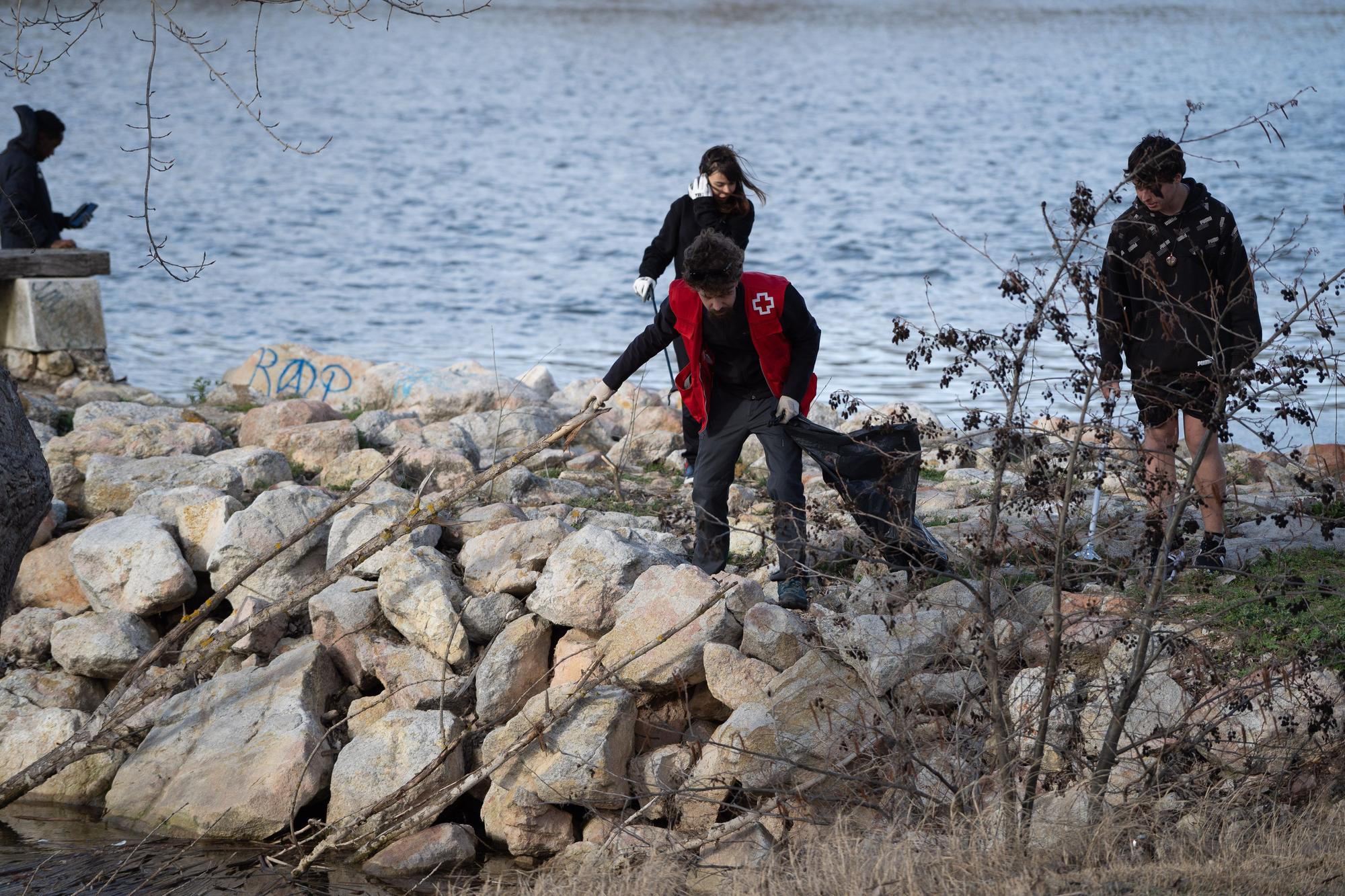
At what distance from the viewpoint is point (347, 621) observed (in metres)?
6.02

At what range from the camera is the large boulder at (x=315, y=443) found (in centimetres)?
770

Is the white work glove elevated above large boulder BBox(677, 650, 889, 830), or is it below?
above

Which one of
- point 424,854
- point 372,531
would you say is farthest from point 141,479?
point 424,854

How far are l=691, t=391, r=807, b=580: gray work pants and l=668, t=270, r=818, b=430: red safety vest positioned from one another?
0.30 ft

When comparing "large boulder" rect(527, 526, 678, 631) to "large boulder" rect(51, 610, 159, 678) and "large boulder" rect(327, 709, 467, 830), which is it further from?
"large boulder" rect(51, 610, 159, 678)

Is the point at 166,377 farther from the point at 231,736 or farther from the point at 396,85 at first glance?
the point at 396,85

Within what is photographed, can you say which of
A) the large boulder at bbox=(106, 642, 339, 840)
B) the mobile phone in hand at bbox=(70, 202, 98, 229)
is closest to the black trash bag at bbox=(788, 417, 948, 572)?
the large boulder at bbox=(106, 642, 339, 840)

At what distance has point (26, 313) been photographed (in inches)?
401

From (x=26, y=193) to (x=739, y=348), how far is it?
675cm

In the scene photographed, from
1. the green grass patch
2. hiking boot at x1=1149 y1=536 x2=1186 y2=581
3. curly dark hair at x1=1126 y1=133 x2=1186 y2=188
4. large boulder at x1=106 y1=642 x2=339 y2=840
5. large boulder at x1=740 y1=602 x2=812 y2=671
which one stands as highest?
curly dark hair at x1=1126 y1=133 x2=1186 y2=188

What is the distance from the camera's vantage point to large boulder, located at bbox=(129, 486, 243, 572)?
6543 millimetres

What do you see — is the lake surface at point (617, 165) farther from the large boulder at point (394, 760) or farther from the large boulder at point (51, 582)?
the large boulder at point (51, 582)

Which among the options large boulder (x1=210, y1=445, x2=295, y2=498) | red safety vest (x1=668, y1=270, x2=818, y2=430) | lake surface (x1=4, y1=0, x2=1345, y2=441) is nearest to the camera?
red safety vest (x1=668, y1=270, x2=818, y2=430)

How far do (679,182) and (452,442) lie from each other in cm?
1783
